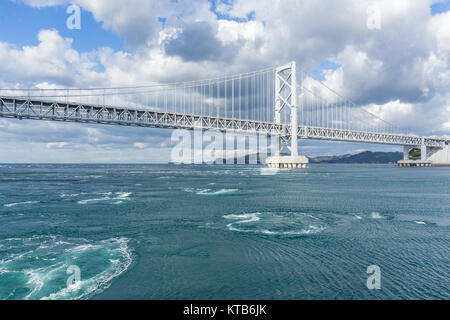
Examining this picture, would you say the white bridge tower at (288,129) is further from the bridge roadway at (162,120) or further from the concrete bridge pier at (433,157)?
the concrete bridge pier at (433,157)

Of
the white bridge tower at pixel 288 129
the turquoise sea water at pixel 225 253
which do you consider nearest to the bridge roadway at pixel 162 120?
the white bridge tower at pixel 288 129

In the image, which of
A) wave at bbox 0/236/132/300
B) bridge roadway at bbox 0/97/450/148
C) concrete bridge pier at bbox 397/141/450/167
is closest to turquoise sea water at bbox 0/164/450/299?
wave at bbox 0/236/132/300

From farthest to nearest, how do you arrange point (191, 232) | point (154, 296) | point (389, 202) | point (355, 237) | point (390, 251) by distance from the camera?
1. point (389, 202)
2. point (191, 232)
3. point (355, 237)
4. point (390, 251)
5. point (154, 296)

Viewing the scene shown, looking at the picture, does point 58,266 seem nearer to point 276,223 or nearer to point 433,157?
point 276,223
